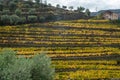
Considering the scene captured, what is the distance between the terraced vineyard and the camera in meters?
74.1

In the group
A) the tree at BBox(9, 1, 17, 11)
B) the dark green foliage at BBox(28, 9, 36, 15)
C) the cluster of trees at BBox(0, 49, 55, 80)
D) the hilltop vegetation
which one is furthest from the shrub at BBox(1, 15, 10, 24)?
the cluster of trees at BBox(0, 49, 55, 80)

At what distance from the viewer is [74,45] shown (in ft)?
322

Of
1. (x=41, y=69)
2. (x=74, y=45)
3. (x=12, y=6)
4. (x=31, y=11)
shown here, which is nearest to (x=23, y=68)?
(x=41, y=69)

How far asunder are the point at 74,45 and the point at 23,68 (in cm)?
5815

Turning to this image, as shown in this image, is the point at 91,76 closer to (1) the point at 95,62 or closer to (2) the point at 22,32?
(1) the point at 95,62

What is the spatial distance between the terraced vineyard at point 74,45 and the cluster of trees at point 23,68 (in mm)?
21250

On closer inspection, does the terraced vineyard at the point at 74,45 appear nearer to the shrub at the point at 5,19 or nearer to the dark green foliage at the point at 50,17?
the shrub at the point at 5,19

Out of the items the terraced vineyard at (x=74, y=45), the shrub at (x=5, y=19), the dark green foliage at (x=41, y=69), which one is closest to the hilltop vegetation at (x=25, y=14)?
the shrub at (x=5, y=19)

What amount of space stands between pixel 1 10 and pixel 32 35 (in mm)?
40932

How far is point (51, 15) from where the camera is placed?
146750 mm

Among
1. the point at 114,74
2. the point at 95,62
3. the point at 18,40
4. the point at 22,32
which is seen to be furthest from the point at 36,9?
the point at 114,74

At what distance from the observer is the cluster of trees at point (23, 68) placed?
4003cm

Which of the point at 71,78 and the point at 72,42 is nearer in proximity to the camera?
the point at 71,78

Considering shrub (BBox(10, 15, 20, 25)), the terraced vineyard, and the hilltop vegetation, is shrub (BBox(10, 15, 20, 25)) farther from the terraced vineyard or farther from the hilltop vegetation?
the terraced vineyard
